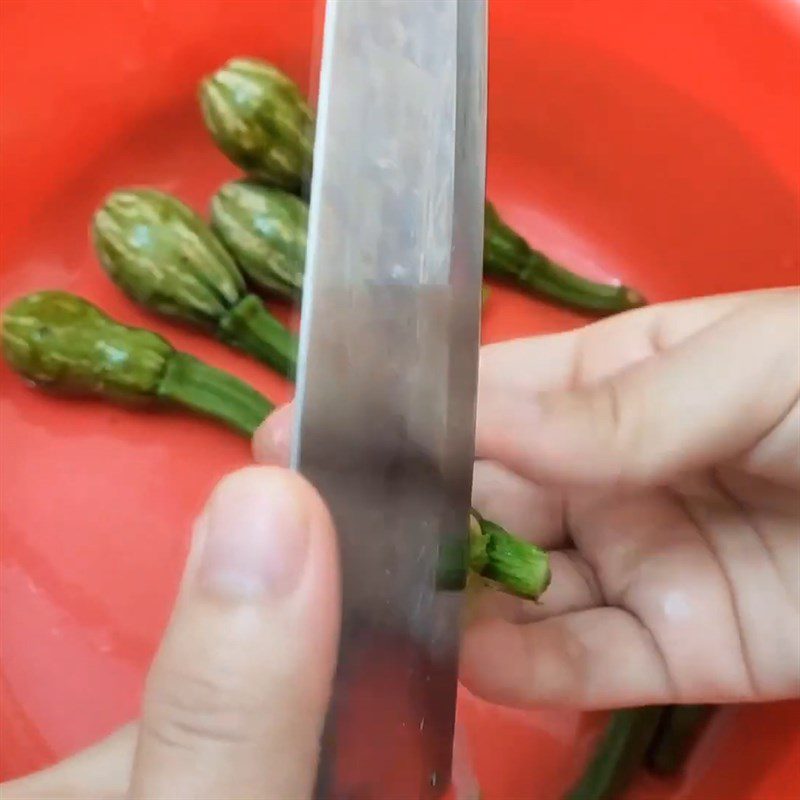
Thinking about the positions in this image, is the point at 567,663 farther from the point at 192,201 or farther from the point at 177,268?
the point at 192,201

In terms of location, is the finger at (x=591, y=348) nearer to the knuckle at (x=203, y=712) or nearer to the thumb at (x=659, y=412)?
the thumb at (x=659, y=412)

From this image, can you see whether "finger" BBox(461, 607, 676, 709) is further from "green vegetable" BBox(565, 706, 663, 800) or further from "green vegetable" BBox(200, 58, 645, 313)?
"green vegetable" BBox(200, 58, 645, 313)

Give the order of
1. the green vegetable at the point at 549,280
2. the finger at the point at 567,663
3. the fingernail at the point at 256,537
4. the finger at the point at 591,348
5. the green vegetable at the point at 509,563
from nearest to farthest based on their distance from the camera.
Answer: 1. the fingernail at the point at 256,537
2. the green vegetable at the point at 509,563
3. the finger at the point at 567,663
4. the finger at the point at 591,348
5. the green vegetable at the point at 549,280

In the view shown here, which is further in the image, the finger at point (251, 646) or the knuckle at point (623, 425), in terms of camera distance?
the knuckle at point (623, 425)

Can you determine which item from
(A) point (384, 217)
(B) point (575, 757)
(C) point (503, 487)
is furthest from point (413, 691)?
(B) point (575, 757)

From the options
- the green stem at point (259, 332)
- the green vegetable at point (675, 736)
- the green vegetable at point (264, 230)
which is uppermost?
the green vegetable at point (264, 230)

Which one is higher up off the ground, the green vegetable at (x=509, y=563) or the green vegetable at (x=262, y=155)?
the green vegetable at (x=262, y=155)

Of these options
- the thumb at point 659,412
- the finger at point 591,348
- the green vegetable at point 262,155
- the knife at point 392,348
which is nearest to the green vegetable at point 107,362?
the green vegetable at point 262,155
